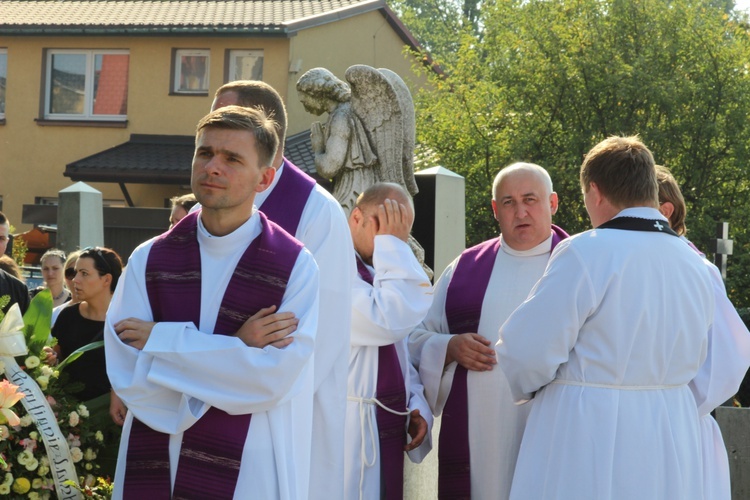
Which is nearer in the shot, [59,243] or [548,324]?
[548,324]

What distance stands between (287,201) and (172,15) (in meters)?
24.5

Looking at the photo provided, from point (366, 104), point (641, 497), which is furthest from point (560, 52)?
point (641, 497)

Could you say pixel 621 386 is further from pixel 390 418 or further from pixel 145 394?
pixel 145 394

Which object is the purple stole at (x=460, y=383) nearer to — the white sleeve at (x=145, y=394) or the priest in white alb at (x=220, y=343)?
the priest in white alb at (x=220, y=343)

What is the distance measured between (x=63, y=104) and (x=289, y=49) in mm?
6134

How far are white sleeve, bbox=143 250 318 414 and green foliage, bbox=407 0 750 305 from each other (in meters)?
16.7

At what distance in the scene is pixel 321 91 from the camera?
9094mm

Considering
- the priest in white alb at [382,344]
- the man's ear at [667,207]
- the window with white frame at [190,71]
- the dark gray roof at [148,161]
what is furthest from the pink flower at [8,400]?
the window with white frame at [190,71]

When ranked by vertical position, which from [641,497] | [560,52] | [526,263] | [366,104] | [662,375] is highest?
[560,52]

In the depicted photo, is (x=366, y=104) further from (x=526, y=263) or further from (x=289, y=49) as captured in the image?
(x=289, y=49)

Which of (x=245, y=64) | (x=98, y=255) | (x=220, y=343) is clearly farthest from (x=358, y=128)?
(x=245, y=64)

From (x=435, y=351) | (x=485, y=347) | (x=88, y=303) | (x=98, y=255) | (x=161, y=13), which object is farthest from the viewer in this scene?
(x=161, y=13)

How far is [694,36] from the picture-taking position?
20234 mm

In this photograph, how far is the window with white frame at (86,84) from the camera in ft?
91.6
